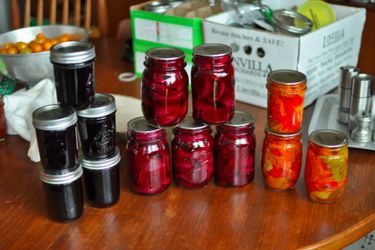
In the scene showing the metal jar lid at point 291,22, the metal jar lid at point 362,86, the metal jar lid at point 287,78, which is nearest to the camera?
the metal jar lid at point 287,78

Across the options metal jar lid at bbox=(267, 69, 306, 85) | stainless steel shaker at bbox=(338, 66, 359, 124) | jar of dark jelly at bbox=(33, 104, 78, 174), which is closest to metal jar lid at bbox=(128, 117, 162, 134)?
jar of dark jelly at bbox=(33, 104, 78, 174)

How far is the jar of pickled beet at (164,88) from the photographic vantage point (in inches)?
34.7

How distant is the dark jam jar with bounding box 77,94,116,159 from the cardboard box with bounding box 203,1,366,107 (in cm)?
47

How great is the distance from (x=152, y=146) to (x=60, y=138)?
166 millimetres

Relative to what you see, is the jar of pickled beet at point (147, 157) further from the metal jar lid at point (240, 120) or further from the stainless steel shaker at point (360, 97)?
the stainless steel shaker at point (360, 97)

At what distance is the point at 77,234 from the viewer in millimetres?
850

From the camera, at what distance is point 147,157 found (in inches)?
35.7

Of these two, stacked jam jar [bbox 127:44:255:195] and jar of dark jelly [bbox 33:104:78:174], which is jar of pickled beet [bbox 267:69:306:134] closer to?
stacked jam jar [bbox 127:44:255:195]

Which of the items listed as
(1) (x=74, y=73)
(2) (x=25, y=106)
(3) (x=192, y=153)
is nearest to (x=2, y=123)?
(2) (x=25, y=106)

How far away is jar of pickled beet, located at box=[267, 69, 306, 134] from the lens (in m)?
0.90

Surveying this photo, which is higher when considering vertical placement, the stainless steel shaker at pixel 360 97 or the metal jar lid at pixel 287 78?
the metal jar lid at pixel 287 78

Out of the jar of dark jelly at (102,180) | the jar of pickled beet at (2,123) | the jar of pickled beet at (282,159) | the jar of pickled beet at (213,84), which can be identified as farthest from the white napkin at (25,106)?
the jar of pickled beet at (282,159)

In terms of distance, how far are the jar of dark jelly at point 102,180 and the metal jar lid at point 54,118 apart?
0.09m

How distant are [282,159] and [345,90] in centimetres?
33
